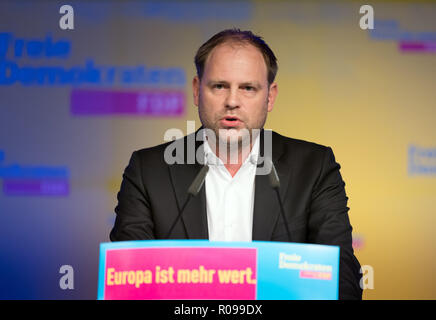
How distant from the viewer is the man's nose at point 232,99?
7.07ft

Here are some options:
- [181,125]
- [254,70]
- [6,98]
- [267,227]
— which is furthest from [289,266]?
[6,98]

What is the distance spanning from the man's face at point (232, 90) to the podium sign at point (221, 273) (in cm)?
77

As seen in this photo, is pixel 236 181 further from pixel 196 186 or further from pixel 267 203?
pixel 196 186

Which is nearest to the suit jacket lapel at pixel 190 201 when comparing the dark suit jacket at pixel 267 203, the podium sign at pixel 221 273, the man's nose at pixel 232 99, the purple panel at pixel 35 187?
the dark suit jacket at pixel 267 203

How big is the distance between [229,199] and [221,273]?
819mm

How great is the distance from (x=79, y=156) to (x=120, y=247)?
228 cm

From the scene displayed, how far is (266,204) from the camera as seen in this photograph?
218cm

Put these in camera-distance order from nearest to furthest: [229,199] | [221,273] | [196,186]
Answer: [221,273], [196,186], [229,199]

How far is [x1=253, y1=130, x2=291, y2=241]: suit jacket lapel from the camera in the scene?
2.15m

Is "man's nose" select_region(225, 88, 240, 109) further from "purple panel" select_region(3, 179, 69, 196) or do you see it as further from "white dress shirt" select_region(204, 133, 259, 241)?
"purple panel" select_region(3, 179, 69, 196)

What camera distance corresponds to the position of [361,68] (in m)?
3.65

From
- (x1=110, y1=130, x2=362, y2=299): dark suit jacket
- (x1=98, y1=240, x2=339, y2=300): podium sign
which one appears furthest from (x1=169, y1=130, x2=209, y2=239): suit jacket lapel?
(x1=98, y1=240, x2=339, y2=300): podium sign

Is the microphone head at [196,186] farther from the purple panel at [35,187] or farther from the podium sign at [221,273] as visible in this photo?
the purple panel at [35,187]

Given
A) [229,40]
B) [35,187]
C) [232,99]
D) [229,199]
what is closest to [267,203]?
[229,199]
